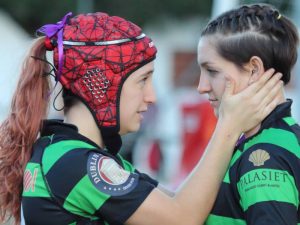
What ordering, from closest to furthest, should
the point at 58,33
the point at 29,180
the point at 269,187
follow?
the point at 269,187
the point at 29,180
the point at 58,33

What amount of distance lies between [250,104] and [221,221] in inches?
18.6

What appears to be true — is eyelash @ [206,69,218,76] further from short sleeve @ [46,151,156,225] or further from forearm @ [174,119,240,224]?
short sleeve @ [46,151,156,225]

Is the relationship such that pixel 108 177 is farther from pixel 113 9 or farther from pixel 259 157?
pixel 113 9

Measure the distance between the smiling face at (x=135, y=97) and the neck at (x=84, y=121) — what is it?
11 cm

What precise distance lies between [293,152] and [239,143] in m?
0.27

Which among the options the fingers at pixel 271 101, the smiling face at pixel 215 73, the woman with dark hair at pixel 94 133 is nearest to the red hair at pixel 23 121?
the woman with dark hair at pixel 94 133

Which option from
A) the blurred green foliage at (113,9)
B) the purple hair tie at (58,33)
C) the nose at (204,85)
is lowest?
the blurred green foliage at (113,9)

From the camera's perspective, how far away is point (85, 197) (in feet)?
9.25

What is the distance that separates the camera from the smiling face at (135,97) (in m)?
3.02

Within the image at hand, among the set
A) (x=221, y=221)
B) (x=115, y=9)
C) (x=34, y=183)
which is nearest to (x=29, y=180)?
(x=34, y=183)

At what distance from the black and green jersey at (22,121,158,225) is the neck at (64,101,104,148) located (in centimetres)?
11

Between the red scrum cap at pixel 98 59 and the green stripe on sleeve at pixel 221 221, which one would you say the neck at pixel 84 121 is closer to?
the red scrum cap at pixel 98 59

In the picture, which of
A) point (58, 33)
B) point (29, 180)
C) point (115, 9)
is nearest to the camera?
point (29, 180)

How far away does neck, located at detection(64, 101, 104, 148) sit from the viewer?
3.05 meters
